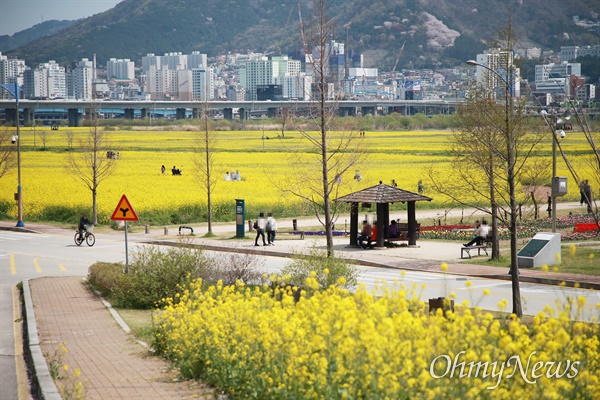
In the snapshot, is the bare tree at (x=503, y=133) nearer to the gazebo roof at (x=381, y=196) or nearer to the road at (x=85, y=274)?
the road at (x=85, y=274)

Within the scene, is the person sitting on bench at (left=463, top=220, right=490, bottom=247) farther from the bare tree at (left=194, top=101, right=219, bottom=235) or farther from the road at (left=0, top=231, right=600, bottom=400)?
the bare tree at (left=194, top=101, right=219, bottom=235)

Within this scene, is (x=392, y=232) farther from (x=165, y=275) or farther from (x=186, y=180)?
(x=186, y=180)

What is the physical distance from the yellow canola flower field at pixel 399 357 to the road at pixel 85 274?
3.81ft

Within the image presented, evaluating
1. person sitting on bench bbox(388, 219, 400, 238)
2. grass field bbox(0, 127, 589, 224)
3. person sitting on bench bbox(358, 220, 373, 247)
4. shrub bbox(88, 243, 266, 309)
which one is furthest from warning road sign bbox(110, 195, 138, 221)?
person sitting on bench bbox(388, 219, 400, 238)

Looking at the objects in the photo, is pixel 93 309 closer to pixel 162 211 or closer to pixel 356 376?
pixel 356 376

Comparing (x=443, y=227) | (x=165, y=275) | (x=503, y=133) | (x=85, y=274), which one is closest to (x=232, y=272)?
(x=165, y=275)

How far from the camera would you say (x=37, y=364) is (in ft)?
41.7

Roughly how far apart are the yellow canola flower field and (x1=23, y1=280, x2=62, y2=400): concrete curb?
7.54ft

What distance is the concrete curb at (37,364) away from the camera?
35.6ft

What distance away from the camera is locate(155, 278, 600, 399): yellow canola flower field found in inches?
295

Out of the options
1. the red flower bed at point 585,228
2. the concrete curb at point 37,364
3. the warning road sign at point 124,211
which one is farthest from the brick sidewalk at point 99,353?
the red flower bed at point 585,228

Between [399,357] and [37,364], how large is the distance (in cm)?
699

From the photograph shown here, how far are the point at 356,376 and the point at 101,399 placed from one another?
13.3 ft

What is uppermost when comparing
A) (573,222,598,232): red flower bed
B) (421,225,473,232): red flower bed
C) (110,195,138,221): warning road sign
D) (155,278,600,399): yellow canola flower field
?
(110,195,138,221): warning road sign
